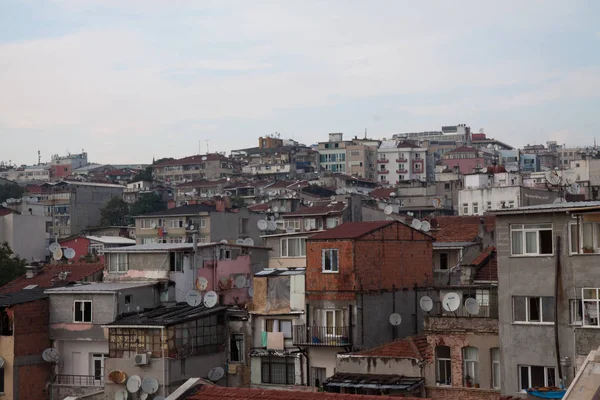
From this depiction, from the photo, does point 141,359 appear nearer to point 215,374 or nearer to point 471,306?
point 215,374

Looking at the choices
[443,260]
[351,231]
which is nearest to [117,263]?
[351,231]

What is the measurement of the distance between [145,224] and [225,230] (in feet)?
34.1

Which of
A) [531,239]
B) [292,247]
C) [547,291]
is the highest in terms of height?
[531,239]

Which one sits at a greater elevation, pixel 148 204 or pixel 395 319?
pixel 148 204

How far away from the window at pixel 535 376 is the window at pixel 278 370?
1061cm

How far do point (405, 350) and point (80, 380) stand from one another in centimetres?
1472

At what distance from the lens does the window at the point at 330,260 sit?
39.5 meters

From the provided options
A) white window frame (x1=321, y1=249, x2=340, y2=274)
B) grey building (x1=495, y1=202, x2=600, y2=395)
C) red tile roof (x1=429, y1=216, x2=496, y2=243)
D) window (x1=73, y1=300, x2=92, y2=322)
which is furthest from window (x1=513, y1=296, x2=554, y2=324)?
window (x1=73, y1=300, x2=92, y2=322)

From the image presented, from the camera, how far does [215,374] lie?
1596 inches

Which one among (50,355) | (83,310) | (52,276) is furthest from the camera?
(52,276)

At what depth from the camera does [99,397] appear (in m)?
39.6

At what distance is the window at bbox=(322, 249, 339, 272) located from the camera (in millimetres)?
39469

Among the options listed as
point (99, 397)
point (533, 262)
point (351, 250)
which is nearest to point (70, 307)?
point (99, 397)

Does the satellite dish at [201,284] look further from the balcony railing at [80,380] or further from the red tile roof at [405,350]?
the red tile roof at [405,350]
